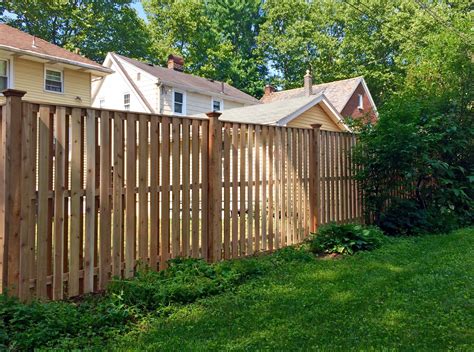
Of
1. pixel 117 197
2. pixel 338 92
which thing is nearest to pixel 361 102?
pixel 338 92

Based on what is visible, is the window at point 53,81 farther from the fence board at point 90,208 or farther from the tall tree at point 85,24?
the tall tree at point 85,24

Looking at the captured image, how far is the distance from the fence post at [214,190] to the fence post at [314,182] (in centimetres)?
201

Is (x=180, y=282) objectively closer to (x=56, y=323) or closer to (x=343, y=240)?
(x=56, y=323)

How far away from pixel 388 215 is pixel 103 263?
5097 mm

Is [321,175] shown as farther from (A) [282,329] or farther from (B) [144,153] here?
(A) [282,329]

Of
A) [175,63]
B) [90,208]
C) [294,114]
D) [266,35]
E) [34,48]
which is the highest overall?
[266,35]

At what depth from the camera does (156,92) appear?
17969 millimetres

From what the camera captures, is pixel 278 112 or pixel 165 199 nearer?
pixel 165 199

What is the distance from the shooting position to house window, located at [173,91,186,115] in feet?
59.5

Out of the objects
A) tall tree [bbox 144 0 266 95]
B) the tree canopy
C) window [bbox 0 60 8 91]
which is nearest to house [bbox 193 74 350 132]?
window [bbox 0 60 8 91]

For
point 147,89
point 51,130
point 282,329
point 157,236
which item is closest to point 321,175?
point 157,236

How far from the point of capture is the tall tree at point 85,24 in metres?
26.0

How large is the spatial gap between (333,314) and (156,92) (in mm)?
16130

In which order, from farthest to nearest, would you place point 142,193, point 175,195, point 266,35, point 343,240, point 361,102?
1. point 266,35
2. point 361,102
3. point 343,240
4. point 175,195
5. point 142,193
